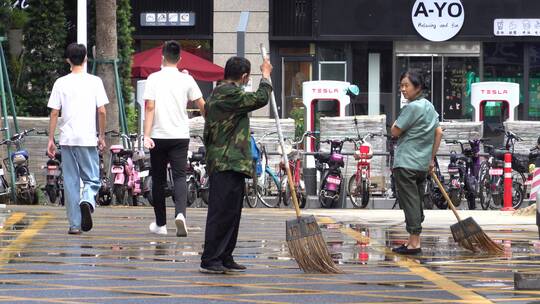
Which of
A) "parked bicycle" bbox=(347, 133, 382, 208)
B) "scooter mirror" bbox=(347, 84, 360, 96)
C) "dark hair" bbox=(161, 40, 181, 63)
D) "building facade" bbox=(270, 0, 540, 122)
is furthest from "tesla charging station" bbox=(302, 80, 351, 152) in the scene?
"dark hair" bbox=(161, 40, 181, 63)

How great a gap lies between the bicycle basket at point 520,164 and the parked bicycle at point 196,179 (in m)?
4.75

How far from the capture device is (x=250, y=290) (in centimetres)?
919

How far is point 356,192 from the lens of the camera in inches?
830

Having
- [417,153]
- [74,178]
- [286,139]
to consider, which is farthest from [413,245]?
[286,139]

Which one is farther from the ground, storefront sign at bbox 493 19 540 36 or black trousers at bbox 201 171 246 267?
storefront sign at bbox 493 19 540 36

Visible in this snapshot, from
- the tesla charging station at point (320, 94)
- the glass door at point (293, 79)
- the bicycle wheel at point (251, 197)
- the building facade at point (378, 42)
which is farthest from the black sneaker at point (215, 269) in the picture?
the glass door at point (293, 79)

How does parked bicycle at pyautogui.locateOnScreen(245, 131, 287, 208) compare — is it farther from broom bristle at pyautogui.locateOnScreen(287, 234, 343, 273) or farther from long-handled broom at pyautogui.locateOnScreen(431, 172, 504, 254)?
broom bristle at pyautogui.locateOnScreen(287, 234, 343, 273)

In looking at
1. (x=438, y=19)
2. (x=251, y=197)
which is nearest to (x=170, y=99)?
(x=251, y=197)

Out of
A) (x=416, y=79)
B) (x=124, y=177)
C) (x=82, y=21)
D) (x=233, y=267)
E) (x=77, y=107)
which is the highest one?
(x=82, y=21)

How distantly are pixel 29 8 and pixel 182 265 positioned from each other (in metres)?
17.8

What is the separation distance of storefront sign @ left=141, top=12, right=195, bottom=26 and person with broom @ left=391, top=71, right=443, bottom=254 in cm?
2173

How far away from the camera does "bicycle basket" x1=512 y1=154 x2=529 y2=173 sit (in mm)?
21422

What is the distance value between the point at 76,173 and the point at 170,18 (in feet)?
68.3

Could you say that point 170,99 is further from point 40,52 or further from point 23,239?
point 40,52
